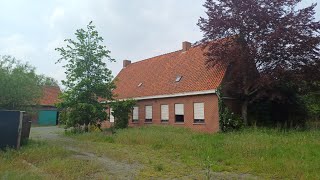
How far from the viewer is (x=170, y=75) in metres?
30.1

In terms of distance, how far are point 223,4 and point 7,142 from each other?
1550cm

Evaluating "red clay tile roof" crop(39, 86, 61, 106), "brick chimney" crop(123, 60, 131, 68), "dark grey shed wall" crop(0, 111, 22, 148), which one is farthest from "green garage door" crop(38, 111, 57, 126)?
"dark grey shed wall" crop(0, 111, 22, 148)

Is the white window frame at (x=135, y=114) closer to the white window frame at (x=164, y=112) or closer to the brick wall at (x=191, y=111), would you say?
the brick wall at (x=191, y=111)

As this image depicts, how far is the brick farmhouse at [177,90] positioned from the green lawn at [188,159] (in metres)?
7.23

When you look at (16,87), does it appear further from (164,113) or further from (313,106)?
(313,106)

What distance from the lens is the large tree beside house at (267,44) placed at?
20.7 meters

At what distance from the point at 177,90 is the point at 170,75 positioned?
3.46 meters

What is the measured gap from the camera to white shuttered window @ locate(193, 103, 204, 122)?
Answer: 24.8 meters

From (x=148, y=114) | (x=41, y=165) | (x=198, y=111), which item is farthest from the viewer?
(x=148, y=114)

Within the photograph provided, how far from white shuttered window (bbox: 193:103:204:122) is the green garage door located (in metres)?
28.3

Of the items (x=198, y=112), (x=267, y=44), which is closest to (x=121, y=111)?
(x=198, y=112)

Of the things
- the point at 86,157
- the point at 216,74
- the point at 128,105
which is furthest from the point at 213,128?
the point at 86,157

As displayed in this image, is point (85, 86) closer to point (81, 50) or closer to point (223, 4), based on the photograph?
point (81, 50)

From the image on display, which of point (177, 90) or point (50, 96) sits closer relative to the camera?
point (177, 90)
